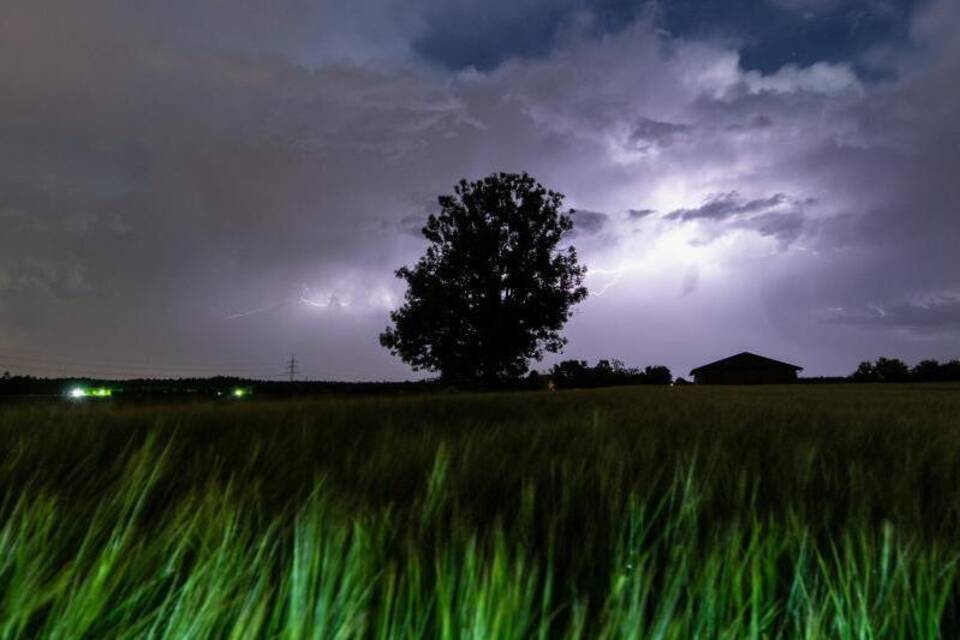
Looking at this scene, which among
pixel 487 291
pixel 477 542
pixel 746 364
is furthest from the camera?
pixel 746 364

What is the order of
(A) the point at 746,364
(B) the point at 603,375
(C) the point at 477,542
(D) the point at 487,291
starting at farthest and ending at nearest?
(A) the point at 746,364, (B) the point at 603,375, (D) the point at 487,291, (C) the point at 477,542

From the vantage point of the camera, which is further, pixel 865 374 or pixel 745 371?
pixel 745 371

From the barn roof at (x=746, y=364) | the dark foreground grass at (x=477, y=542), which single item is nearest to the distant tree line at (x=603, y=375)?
the barn roof at (x=746, y=364)

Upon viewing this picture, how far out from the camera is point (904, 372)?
39.2 metres

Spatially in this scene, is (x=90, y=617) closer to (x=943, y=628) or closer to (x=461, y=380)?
(x=943, y=628)

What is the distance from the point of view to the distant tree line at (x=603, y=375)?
176ft

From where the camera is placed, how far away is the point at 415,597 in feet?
3.41

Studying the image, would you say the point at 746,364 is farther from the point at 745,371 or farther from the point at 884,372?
the point at 884,372

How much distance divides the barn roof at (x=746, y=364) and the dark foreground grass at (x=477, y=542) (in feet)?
235

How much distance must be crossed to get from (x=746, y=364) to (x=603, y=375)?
82.1 ft

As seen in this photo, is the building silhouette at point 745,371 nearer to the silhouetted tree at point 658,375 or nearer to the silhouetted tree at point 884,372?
the silhouetted tree at point 658,375

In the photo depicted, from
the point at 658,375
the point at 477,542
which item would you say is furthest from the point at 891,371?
the point at 477,542

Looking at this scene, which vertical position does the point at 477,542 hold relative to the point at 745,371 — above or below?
A: below

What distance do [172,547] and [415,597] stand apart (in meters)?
0.67
